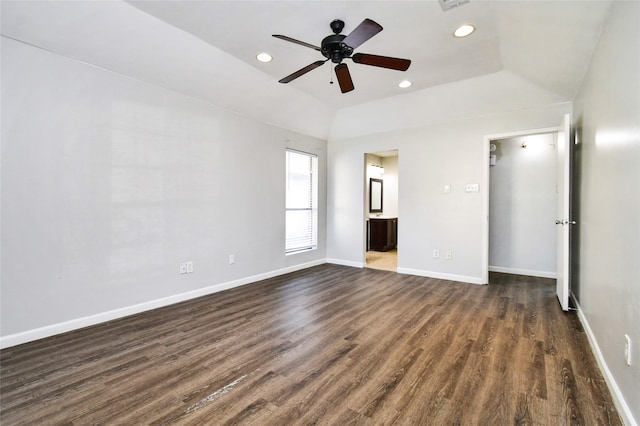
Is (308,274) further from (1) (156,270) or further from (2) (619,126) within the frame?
(2) (619,126)

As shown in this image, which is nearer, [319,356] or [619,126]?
[619,126]

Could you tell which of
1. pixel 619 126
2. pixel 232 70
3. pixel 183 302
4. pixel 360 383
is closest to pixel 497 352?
pixel 360 383

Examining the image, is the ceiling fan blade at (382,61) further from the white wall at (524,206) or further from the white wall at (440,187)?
the white wall at (524,206)

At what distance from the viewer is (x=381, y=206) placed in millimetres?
8102

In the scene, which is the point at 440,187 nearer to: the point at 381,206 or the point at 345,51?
the point at 345,51

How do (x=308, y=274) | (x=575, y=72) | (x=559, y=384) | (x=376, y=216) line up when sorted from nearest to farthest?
(x=559, y=384)
(x=575, y=72)
(x=308, y=274)
(x=376, y=216)

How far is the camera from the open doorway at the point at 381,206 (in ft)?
23.9

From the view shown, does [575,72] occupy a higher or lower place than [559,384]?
higher

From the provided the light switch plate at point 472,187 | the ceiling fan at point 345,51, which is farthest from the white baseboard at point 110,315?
the light switch plate at point 472,187

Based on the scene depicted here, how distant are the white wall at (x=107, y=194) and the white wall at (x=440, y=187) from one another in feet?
7.22

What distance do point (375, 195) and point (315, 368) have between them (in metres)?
6.13

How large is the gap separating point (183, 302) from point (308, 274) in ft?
6.69

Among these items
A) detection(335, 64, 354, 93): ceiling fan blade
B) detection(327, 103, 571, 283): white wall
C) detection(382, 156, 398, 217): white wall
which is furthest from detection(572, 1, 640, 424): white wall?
detection(382, 156, 398, 217): white wall

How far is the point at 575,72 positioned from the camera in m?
2.95
